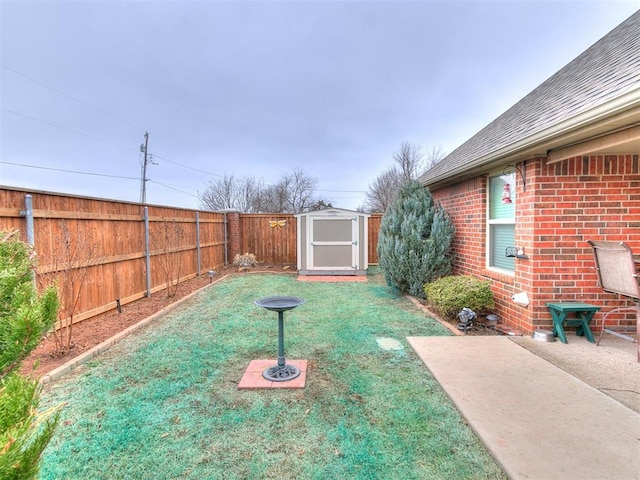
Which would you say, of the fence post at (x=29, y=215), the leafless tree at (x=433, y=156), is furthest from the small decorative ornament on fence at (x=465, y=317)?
the leafless tree at (x=433, y=156)

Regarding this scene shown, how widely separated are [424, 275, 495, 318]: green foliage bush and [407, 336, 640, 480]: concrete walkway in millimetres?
1186

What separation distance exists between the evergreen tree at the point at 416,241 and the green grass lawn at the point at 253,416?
201 centimetres

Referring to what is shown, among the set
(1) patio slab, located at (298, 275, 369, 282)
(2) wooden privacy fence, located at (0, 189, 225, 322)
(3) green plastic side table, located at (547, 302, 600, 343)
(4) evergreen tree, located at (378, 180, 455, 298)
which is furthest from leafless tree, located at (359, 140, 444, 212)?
(3) green plastic side table, located at (547, 302, 600, 343)

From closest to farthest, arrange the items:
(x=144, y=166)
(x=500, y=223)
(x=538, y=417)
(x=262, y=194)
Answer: (x=538, y=417)
(x=500, y=223)
(x=144, y=166)
(x=262, y=194)

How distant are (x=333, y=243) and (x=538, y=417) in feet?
25.9

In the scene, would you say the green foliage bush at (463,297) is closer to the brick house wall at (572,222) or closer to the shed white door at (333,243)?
the brick house wall at (572,222)

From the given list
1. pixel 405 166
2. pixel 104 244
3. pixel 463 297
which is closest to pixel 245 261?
pixel 104 244

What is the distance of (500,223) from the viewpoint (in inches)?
201

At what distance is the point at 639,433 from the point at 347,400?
6.68 feet

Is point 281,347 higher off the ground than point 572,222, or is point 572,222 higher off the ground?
point 572,222

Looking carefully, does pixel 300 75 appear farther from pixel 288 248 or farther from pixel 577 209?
pixel 577 209

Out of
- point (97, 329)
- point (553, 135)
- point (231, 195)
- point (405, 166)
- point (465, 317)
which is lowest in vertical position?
point (97, 329)

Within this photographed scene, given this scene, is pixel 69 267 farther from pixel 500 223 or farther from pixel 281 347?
pixel 500 223

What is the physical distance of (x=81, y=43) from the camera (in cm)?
902
